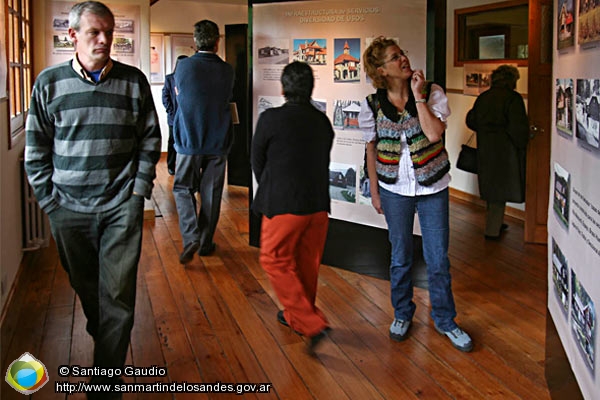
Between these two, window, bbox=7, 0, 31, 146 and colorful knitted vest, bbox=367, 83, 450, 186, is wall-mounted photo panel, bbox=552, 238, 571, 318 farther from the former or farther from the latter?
window, bbox=7, 0, 31, 146

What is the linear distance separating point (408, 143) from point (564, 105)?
83 centimetres

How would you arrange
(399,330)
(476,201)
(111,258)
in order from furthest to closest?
(476,201) → (399,330) → (111,258)

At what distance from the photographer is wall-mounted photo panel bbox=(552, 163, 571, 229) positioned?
8.49ft

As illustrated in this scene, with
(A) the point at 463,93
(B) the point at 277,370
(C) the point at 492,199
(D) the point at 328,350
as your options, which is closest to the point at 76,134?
(B) the point at 277,370

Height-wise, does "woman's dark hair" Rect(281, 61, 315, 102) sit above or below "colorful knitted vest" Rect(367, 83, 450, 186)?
above

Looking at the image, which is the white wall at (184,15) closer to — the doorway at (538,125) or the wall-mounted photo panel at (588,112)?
the doorway at (538,125)

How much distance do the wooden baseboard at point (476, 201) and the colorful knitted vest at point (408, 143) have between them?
12.6 ft

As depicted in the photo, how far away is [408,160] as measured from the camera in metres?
3.25

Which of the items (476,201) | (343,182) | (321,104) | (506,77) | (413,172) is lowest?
(476,201)

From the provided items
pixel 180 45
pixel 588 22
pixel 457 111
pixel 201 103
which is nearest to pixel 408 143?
pixel 588 22

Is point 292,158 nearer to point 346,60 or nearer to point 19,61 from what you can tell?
point 346,60

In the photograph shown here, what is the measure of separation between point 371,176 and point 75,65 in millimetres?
1601

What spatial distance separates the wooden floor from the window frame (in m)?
1.09

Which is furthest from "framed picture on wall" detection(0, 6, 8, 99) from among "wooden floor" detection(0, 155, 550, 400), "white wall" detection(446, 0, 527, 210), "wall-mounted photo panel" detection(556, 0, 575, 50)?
"white wall" detection(446, 0, 527, 210)
